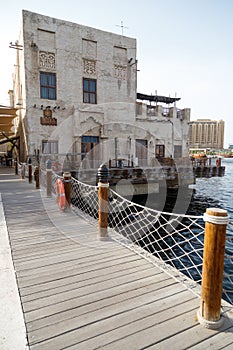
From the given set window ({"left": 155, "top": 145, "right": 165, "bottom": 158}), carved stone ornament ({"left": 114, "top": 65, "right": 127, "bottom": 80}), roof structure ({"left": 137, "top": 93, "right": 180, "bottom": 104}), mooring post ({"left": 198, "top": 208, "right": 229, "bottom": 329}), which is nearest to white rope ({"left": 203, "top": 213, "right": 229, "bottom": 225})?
mooring post ({"left": 198, "top": 208, "right": 229, "bottom": 329})

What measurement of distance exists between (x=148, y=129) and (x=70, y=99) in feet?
24.4

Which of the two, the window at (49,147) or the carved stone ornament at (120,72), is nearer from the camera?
the window at (49,147)

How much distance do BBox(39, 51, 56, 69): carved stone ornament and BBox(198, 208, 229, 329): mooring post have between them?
56.2ft

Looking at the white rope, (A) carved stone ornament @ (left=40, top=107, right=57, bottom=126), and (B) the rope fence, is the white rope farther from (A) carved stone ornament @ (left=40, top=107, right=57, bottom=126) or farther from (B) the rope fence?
(A) carved stone ornament @ (left=40, top=107, right=57, bottom=126)

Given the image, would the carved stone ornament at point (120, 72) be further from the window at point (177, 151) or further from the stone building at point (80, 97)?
the window at point (177, 151)

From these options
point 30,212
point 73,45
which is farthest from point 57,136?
point 30,212

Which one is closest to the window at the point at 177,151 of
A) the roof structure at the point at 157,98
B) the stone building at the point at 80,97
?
the stone building at the point at 80,97

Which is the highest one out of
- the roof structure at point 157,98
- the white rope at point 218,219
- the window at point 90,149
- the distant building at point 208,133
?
the distant building at point 208,133

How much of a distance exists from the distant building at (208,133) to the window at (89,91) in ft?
378

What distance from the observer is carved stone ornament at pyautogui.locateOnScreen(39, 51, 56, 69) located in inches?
632

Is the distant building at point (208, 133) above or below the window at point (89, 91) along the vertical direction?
above

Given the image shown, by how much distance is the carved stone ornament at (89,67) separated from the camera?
17.5 m

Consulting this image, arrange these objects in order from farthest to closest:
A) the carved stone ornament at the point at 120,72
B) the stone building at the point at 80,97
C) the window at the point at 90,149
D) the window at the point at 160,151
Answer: the window at the point at 160,151
the carved stone ornament at the point at 120,72
the window at the point at 90,149
the stone building at the point at 80,97

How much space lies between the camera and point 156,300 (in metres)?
2.61
